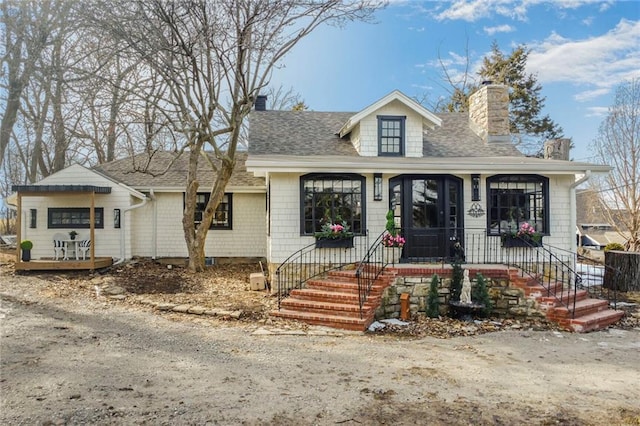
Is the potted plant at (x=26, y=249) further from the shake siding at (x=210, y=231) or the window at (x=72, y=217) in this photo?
the shake siding at (x=210, y=231)

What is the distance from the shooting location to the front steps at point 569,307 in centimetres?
791

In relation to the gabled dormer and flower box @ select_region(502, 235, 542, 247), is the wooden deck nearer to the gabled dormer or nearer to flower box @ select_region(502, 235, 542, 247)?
the gabled dormer

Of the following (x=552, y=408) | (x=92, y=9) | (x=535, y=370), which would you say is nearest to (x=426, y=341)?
(x=535, y=370)

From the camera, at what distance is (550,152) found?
13391 mm

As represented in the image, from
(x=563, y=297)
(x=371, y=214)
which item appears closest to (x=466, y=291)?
(x=563, y=297)

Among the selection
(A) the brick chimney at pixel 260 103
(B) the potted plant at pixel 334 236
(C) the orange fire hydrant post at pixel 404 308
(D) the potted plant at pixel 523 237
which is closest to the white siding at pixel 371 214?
(B) the potted plant at pixel 334 236

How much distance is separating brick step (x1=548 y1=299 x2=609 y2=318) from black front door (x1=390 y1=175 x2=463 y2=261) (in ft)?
9.19

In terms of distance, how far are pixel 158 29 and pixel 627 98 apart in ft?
60.6

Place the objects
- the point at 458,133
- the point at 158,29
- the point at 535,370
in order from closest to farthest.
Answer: the point at 535,370
the point at 158,29
the point at 458,133

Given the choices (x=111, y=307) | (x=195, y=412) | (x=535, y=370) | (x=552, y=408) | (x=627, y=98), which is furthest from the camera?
(x=627, y=98)

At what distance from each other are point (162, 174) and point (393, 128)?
7.75 m

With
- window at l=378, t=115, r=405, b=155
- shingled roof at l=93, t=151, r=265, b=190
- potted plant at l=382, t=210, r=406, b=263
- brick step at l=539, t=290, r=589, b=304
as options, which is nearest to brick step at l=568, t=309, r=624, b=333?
brick step at l=539, t=290, r=589, b=304

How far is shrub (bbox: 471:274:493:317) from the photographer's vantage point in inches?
340

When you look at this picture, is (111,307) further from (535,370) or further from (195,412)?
(535,370)
